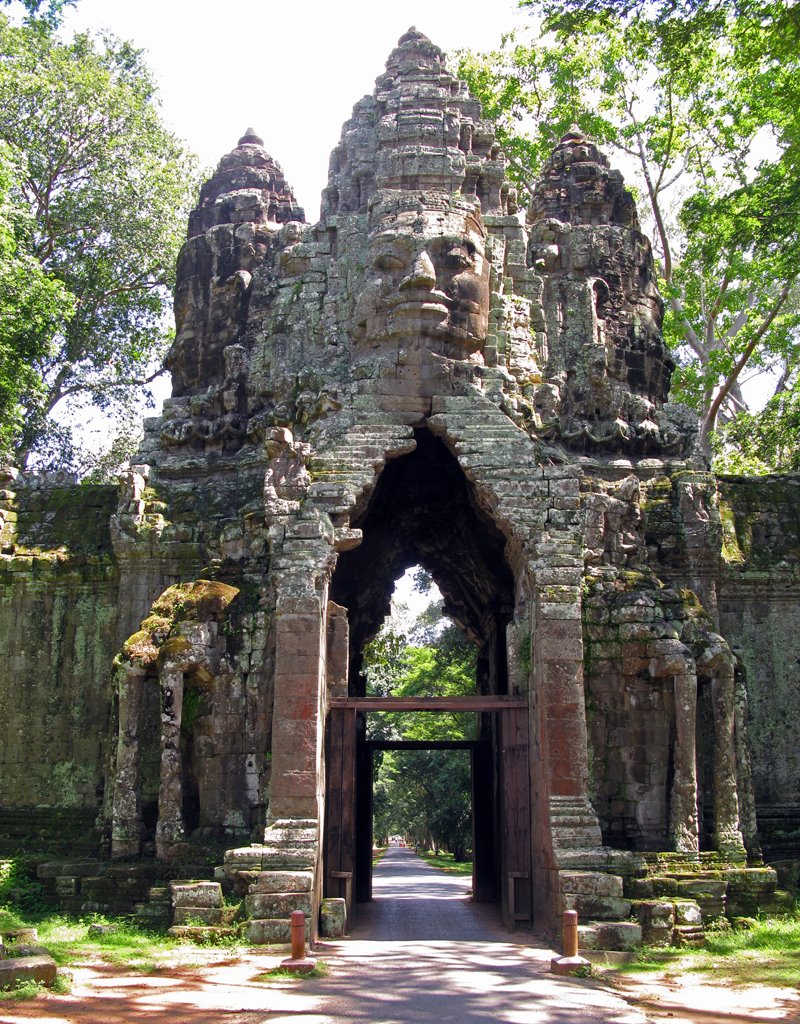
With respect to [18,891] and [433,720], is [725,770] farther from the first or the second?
[433,720]

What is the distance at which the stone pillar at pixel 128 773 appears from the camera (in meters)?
14.1

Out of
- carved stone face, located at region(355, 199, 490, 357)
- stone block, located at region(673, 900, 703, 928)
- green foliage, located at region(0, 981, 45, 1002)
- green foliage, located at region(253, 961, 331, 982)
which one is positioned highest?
carved stone face, located at region(355, 199, 490, 357)

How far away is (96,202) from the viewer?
30.6 meters

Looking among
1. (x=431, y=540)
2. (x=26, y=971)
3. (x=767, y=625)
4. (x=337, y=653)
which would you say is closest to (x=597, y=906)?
(x=337, y=653)

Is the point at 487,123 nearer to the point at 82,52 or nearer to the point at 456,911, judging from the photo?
the point at 456,911

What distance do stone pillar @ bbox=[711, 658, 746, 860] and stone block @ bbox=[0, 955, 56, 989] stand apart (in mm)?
7706

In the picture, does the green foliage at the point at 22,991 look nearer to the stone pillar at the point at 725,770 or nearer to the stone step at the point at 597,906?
the stone step at the point at 597,906

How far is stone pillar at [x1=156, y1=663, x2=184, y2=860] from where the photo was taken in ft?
45.1

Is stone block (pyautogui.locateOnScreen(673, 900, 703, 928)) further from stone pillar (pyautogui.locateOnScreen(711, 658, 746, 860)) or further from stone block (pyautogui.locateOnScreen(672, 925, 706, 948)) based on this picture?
stone pillar (pyautogui.locateOnScreen(711, 658, 746, 860))

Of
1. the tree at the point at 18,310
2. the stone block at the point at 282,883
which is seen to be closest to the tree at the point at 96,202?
the tree at the point at 18,310

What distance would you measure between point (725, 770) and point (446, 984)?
16.8ft

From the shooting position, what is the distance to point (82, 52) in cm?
3117

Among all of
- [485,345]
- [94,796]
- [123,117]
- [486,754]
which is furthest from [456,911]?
[123,117]

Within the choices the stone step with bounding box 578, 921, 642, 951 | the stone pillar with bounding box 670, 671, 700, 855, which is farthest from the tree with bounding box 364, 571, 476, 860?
the stone step with bounding box 578, 921, 642, 951
